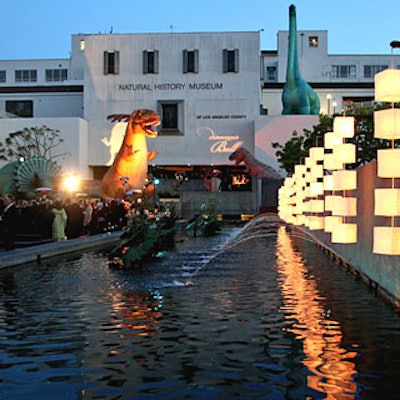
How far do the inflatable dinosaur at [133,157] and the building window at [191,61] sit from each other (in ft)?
80.3

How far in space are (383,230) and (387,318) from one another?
1.02 m

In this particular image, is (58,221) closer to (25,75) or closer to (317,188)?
(317,188)

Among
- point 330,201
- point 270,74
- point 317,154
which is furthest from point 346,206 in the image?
point 270,74

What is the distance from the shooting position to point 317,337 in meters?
7.50

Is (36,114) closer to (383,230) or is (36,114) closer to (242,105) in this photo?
(242,105)

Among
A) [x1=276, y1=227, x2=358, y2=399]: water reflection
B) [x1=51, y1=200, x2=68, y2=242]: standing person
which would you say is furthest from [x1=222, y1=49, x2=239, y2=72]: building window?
[x1=276, y1=227, x2=358, y2=399]: water reflection

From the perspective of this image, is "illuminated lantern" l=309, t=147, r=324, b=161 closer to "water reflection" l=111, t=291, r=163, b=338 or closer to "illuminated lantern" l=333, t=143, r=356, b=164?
"illuminated lantern" l=333, t=143, r=356, b=164

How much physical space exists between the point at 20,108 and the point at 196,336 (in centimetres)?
6592

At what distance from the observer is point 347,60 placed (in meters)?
78.6

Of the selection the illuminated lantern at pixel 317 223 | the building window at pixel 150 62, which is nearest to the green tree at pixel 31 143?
the building window at pixel 150 62

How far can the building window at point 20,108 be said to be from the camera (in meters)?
70.1

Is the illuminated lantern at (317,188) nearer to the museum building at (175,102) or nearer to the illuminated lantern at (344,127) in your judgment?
the illuminated lantern at (344,127)

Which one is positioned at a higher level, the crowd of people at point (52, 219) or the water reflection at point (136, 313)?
the crowd of people at point (52, 219)

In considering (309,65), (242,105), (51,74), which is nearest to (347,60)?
(309,65)
